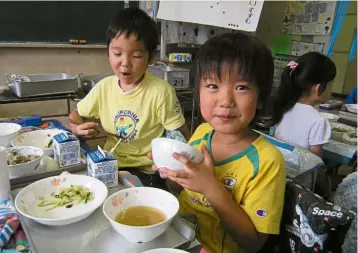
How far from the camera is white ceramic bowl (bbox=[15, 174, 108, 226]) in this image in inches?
27.3

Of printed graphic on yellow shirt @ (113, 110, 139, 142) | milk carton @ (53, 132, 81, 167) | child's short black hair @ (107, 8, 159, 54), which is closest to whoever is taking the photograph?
milk carton @ (53, 132, 81, 167)

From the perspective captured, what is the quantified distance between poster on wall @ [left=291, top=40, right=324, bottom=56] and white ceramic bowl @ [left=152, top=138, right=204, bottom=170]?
2898 mm

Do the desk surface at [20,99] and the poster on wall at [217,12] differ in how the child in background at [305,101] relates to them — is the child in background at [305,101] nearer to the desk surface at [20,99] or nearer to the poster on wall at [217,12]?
the poster on wall at [217,12]

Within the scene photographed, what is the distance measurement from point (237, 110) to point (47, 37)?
3008mm

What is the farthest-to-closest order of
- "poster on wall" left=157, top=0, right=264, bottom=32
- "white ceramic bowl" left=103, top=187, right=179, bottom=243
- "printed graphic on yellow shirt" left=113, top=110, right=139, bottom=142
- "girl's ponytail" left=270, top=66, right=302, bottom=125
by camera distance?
"poster on wall" left=157, top=0, right=264, bottom=32
"girl's ponytail" left=270, top=66, right=302, bottom=125
"printed graphic on yellow shirt" left=113, top=110, right=139, bottom=142
"white ceramic bowl" left=103, top=187, right=179, bottom=243

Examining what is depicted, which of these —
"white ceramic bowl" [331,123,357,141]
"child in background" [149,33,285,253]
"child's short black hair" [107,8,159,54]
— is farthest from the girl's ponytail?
"child in background" [149,33,285,253]

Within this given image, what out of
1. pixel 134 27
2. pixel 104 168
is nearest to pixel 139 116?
pixel 134 27

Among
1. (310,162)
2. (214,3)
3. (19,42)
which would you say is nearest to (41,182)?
(310,162)

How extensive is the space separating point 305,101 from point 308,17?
181cm

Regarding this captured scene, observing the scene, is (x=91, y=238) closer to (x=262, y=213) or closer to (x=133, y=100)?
(x=262, y=213)

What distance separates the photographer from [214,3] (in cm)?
258

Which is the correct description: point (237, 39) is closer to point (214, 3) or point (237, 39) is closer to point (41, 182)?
point (41, 182)

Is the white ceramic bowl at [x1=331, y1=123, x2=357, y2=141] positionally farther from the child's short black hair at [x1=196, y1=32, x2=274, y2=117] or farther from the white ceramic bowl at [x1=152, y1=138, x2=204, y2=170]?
the white ceramic bowl at [x1=152, y1=138, x2=204, y2=170]

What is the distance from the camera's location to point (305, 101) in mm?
1819
